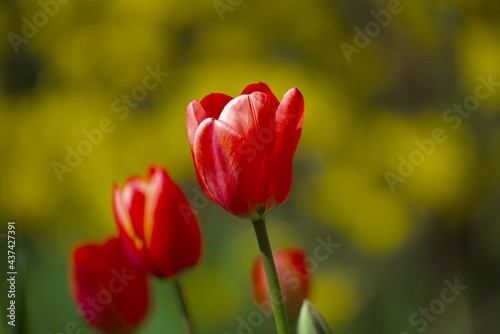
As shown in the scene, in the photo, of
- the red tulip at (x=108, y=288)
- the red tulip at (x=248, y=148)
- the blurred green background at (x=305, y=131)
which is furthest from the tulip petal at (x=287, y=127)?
the blurred green background at (x=305, y=131)

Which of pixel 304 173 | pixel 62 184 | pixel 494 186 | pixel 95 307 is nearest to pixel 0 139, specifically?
pixel 62 184

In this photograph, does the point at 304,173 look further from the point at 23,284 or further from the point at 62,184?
the point at 23,284

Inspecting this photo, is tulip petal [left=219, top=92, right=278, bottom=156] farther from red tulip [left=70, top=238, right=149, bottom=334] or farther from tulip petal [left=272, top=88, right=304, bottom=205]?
red tulip [left=70, top=238, right=149, bottom=334]

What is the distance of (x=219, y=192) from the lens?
0.97 feet

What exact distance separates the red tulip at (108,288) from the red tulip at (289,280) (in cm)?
7

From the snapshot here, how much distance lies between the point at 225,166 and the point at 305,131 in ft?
2.65

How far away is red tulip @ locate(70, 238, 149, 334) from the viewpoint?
37 centimetres

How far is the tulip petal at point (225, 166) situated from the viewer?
0.29 m

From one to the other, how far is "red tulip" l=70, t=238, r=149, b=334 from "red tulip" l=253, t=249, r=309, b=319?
7cm

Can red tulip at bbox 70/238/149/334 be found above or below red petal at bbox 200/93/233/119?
below

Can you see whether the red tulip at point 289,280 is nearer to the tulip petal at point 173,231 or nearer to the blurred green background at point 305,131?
the tulip petal at point 173,231

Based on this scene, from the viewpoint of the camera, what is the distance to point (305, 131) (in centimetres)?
109

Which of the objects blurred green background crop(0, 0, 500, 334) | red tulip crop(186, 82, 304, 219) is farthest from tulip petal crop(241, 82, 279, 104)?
A: blurred green background crop(0, 0, 500, 334)

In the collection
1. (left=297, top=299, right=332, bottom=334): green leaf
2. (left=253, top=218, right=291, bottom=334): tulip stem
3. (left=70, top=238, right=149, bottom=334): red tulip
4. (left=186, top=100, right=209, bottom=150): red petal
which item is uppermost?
(left=186, top=100, right=209, bottom=150): red petal
